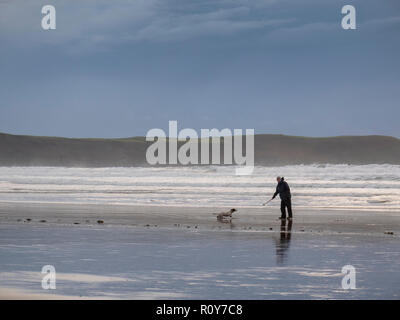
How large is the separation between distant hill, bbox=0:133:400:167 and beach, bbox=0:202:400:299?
4016 inches

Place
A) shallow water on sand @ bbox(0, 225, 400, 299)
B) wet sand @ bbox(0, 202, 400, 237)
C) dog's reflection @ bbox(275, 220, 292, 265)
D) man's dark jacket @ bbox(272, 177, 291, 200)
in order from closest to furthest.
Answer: shallow water on sand @ bbox(0, 225, 400, 299)
dog's reflection @ bbox(275, 220, 292, 265)
wet sand @ bbox(0, 202, 400, 237)
man's dark jacket @ bbox(272, 177, 291, 200)

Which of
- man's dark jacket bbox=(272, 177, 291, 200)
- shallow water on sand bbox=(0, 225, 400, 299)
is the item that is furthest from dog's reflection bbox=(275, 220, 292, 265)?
man's dark jacket bbox=(272, 177, 291, 200)

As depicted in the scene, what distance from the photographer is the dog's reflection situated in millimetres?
13586

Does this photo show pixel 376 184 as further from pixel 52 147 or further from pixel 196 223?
pixel 52 147

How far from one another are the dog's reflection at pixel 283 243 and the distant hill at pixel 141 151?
102 meters

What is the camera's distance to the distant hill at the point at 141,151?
134 meters

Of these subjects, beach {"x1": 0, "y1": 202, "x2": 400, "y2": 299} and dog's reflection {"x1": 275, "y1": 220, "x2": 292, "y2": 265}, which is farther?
dog's reflection {"x1": 275, "y1": 220, "x2": 292, "y2": 265}

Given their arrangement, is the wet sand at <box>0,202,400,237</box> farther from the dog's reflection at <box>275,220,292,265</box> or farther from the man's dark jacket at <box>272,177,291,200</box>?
the man's dark jacket at <box>272,177,291,200</box>

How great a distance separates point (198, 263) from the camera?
12.8 metres
